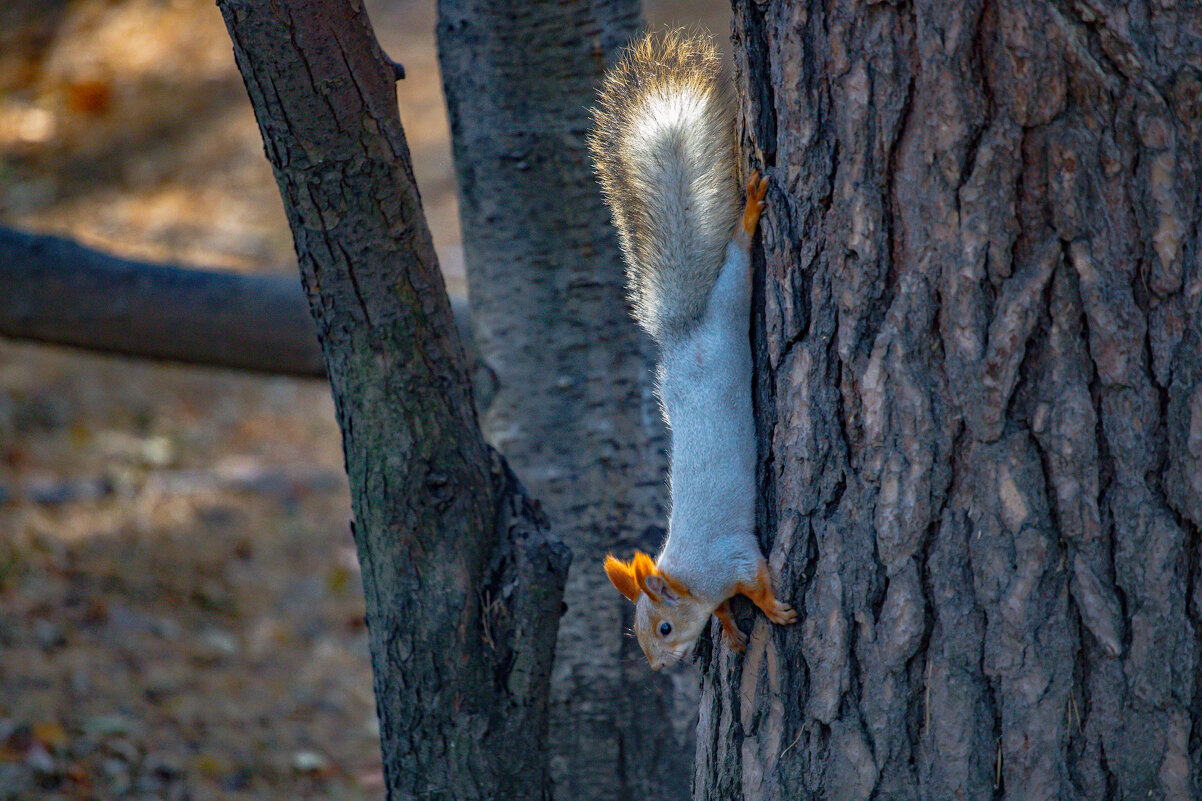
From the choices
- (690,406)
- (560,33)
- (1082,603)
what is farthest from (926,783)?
(560,33)

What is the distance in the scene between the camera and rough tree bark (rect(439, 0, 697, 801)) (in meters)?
2.20

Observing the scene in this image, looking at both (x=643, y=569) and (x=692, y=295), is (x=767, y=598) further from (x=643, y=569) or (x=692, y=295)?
(x=692, y=295)

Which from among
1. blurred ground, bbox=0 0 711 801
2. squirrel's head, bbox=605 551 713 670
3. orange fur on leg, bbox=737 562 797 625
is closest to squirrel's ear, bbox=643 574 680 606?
squirrel's head, bbox=605 551 713 670

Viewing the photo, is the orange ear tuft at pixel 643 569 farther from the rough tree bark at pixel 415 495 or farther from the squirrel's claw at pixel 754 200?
the squirrel's claw at pixel 754 200

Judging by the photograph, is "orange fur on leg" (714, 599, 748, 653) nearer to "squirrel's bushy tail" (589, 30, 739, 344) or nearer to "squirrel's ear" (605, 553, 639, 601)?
"squirrel's ear" (605, 553, 639, 601)

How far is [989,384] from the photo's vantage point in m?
1.20

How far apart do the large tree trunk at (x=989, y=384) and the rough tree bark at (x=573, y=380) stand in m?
0.91

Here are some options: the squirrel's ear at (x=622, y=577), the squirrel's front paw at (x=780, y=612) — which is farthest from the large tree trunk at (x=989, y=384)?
the squirrel's ear at (x=622, y=577)

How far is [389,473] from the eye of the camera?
1.60m

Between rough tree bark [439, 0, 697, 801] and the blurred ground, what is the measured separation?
107 centimetres

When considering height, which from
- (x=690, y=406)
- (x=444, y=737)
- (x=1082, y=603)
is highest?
(x=690, y=406)

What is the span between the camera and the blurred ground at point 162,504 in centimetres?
292

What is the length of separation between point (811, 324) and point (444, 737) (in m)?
0.92

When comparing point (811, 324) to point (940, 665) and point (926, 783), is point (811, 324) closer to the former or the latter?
point (940, 665)
